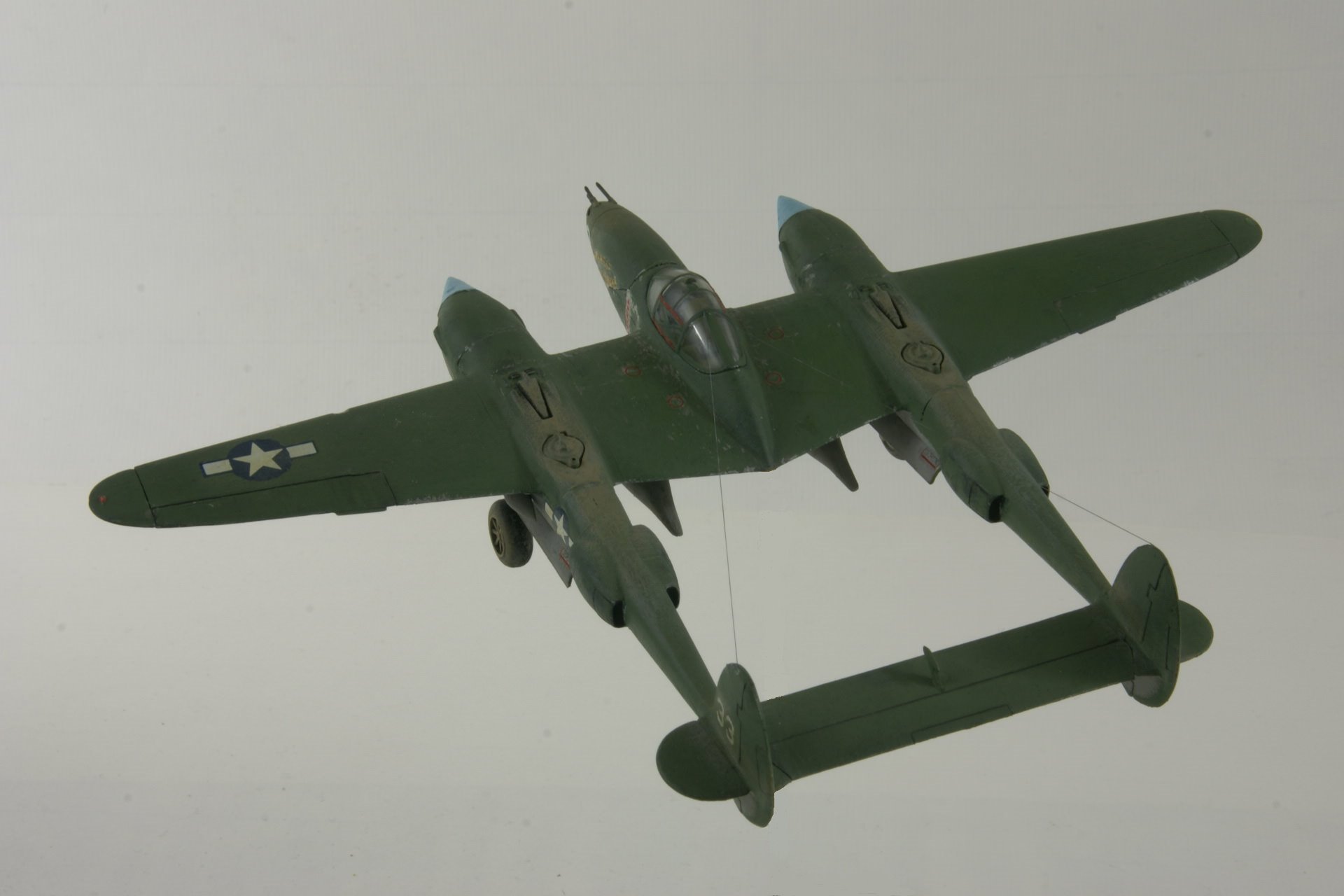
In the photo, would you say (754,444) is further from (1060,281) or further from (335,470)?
(1060,281)

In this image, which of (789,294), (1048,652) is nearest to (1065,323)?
(789,294)

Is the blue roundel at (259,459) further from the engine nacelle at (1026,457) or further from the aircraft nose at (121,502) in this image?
the engine nacelle at (1026,457)

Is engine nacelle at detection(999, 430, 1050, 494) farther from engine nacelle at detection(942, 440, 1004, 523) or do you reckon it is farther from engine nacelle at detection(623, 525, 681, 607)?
engine nacelle at detection(623, 525, 681, 607)

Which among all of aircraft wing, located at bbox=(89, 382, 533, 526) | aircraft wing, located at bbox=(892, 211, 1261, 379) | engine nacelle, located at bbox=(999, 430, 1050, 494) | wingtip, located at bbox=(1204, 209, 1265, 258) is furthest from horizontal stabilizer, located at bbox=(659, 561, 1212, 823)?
wingtip, located at bbox=(1204, 209, 1265, 258)

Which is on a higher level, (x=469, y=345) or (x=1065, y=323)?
(x=469, y=345)

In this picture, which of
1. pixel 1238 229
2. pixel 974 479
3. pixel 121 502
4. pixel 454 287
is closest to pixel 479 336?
pixel 454 287

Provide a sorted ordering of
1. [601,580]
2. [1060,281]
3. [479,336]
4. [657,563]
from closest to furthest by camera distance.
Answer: [601,580] < [657,563] < [479,336] < [1060,281]

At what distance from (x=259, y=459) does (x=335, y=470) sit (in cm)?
70

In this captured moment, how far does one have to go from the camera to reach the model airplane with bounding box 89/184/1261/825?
1261cm

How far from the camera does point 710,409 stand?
51.1 feet

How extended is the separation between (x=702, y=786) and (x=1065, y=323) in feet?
23.6

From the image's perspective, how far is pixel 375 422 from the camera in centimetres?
1522

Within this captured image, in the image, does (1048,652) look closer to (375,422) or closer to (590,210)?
(375,422)

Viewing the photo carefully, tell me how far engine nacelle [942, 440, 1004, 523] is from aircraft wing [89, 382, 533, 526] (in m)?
3.94
